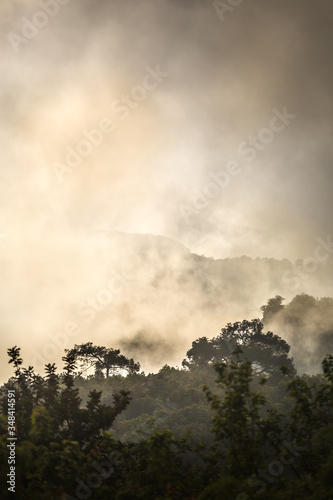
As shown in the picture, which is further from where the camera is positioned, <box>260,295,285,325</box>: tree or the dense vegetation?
<box>260,295,285,325</box>: tree

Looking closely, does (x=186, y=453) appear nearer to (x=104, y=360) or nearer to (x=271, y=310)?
(x=104, y=360)

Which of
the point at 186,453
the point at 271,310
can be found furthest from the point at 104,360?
the point at 271,310

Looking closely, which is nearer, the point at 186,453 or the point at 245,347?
the point at 186,453

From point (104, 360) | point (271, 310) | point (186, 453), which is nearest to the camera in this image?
point (186, 453)

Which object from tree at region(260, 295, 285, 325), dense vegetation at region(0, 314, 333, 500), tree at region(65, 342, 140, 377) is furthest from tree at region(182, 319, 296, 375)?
tree at region(260, 295, 285, 325)

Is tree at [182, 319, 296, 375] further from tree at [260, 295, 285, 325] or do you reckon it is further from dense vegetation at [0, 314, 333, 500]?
tree at [260, 295, 285, 325]

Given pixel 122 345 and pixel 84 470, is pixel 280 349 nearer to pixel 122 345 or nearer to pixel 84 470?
pixel 84 470

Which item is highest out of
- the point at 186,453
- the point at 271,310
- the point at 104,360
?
the point at 271,310

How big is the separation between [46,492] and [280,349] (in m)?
50.1

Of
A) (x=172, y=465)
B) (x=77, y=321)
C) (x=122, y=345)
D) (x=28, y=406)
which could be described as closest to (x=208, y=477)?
(x=172, y=465)

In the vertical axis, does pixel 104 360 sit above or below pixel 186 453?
above

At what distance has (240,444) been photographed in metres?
11.0

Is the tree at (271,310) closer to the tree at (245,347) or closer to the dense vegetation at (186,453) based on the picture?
the tree at (245,347)

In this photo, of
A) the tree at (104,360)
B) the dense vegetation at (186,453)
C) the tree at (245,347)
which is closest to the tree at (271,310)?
the tree at (245,347)
